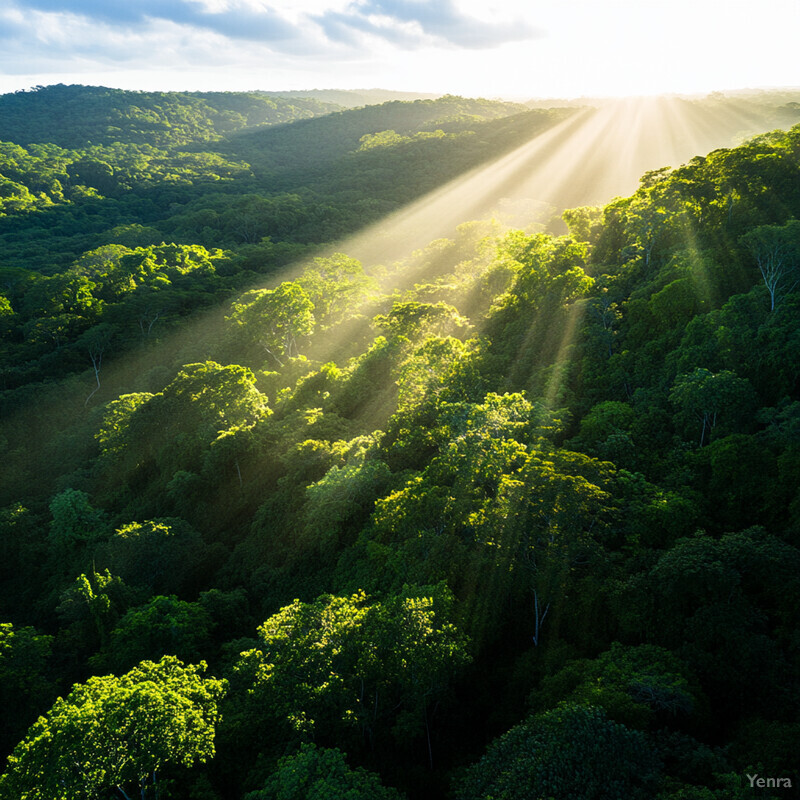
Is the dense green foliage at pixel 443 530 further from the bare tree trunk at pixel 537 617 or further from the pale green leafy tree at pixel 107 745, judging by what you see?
the bare tree trunk at pixel 537 617

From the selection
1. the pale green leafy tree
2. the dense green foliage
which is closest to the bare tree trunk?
the dense green foliage

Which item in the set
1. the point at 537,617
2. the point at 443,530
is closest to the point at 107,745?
the point at 443,530

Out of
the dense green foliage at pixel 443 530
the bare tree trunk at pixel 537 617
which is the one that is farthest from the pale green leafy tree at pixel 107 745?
the bare tree trunk at pixel 537 617

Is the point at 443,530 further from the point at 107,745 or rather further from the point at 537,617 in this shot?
the point at 107,745

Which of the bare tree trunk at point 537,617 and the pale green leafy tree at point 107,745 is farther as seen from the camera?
the bare tree trunk at point 537,617

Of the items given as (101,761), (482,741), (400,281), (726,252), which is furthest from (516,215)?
(101,761)

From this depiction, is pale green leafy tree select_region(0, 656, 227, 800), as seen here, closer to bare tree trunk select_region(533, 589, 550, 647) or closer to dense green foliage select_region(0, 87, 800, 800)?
dense green foliage select_region(0, 87, 800, 800)

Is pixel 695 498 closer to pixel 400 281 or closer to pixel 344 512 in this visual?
pixel 344 512

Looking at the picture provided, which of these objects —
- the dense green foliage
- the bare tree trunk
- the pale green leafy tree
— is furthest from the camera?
the bare tree trunk
